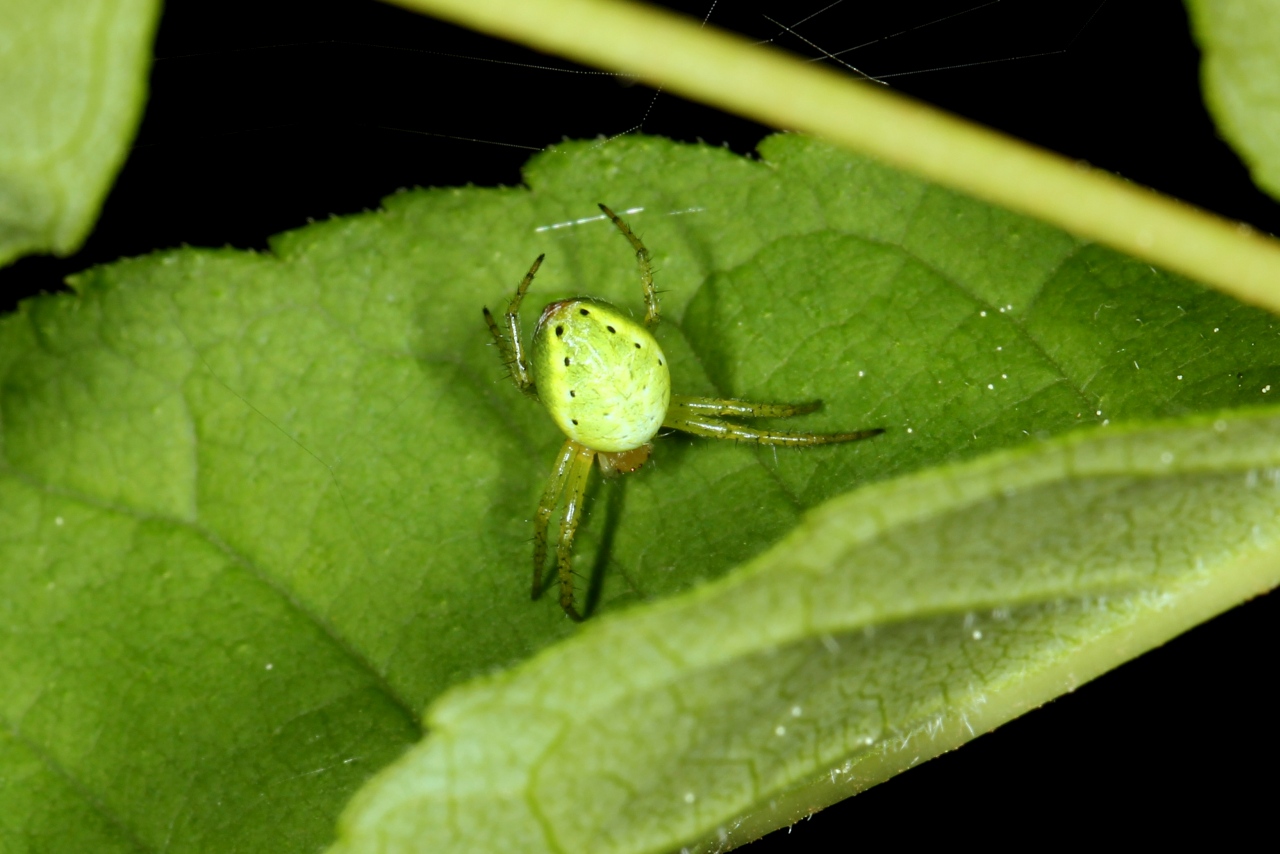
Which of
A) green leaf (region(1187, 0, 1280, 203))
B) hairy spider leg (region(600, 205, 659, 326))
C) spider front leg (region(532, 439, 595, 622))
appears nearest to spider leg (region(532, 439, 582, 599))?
spider front leg (region(532, 439, 595, 622))

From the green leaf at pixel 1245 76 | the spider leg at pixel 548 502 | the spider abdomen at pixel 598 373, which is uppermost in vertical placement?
the green leaf at pixel 1245 76

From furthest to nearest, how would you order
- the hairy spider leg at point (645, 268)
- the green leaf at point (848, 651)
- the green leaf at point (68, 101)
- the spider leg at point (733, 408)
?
the hairy spider leg at point (645, 268)
the spider leg at point (733, 408)
the green leaf at point (68, 101)
the green leaf at point (848, 651)

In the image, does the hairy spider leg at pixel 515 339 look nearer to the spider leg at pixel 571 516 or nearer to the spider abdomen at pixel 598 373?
the spider abdomen at pixel 598 373

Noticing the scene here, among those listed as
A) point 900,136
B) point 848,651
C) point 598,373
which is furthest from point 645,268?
point 848,651

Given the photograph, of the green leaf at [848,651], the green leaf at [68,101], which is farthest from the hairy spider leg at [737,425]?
the green leaf at [68,101]

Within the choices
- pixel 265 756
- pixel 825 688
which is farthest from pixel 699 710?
pixel 265 756

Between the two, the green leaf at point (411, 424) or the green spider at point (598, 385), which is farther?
the green spider at point (598, 385)

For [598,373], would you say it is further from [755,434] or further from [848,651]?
[848,651]
